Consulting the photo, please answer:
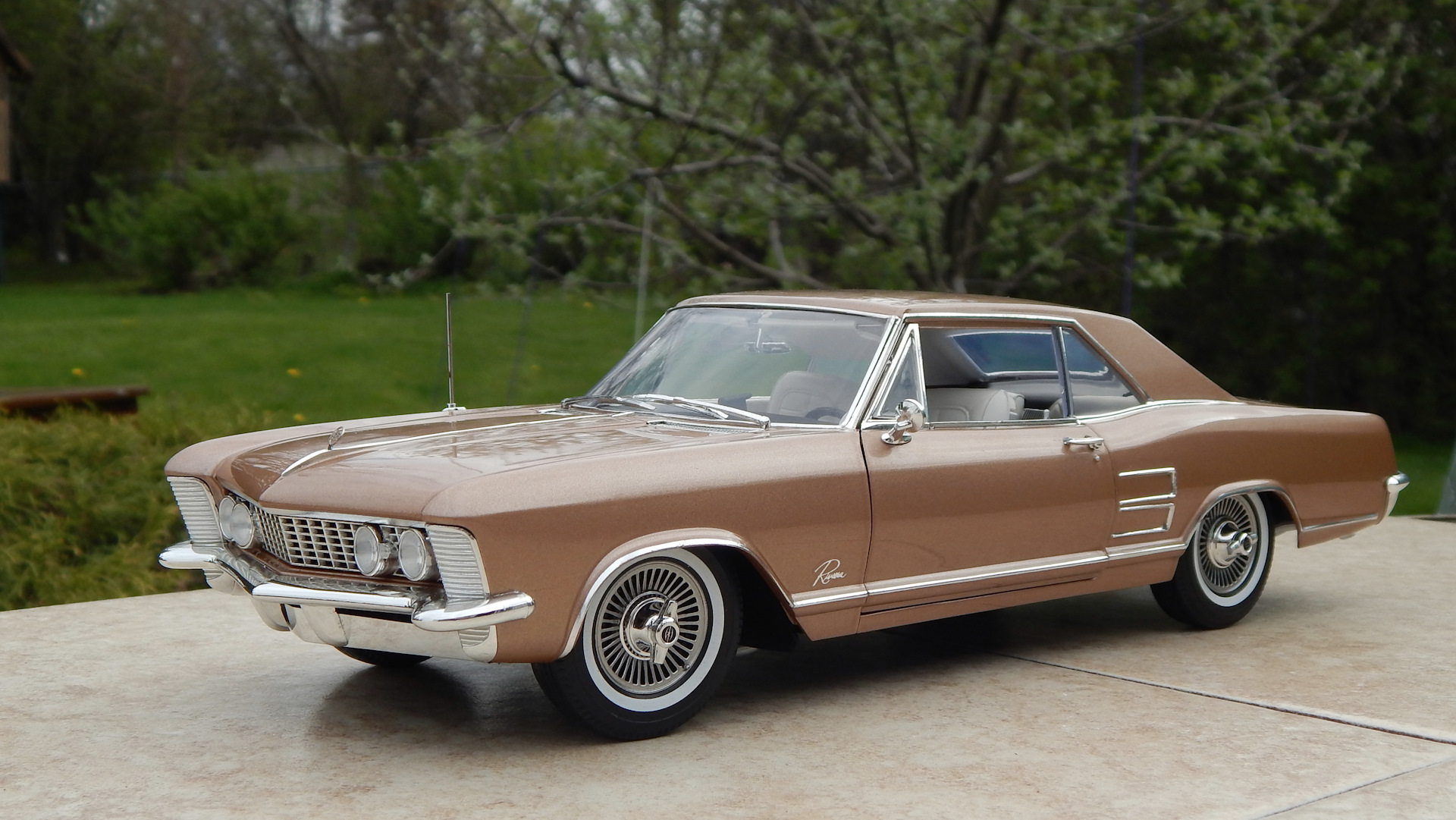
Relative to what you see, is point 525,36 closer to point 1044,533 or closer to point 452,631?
point 1044,533

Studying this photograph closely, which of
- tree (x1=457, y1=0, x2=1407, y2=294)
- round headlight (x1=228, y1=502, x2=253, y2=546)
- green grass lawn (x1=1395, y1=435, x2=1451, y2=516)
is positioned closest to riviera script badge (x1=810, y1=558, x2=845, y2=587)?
round headlight (x1=228, y1=502, x2=253, y2=546)

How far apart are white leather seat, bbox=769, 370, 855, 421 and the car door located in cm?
12

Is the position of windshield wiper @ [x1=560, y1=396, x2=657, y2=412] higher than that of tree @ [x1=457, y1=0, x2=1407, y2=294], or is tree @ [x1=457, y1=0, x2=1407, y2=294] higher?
tree @ [x1=457, y1=0, x2=1407, y2=294]

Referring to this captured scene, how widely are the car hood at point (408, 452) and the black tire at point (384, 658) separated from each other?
80 cm

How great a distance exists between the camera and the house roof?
21.8m

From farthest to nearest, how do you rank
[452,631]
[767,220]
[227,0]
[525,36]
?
[227,0]
[767,220]
[525,36]
[452,631]

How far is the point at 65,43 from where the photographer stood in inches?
1206

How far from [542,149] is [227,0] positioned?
20.3 m

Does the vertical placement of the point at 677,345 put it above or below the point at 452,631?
above

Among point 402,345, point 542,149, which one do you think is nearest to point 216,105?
point 402,345

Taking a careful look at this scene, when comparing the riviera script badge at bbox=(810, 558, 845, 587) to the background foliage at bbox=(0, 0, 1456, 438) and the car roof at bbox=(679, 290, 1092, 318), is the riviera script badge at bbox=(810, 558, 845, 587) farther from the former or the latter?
the background foliage at bbox=(0, 0, 1456, 438)

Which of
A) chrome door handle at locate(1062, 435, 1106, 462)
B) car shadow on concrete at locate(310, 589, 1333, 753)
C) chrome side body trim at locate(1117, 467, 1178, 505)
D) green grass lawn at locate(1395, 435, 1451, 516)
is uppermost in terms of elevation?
chrome door handle at locate(1062, 435, 1106, 462)

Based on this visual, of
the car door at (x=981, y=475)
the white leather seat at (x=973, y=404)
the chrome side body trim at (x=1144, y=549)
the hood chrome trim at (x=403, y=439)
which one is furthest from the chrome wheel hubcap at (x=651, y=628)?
the chrome side body trim at (x=1144, y=549)

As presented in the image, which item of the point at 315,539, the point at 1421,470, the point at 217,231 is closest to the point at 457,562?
the point at 315,539
